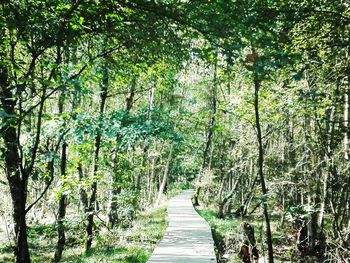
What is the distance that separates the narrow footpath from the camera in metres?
8.59

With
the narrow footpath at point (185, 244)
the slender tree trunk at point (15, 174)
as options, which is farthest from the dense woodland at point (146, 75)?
the narrow footpath at point (185, 244)

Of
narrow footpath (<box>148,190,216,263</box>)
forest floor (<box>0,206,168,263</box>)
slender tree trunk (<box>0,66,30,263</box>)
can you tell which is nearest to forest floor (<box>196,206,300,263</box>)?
narrow footpath (<box>148,190,216,263</box>)

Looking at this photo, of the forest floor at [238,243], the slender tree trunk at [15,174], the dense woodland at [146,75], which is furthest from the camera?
the forest floor at [238,243]

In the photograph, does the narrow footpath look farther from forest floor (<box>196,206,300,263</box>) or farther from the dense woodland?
the dense woodland

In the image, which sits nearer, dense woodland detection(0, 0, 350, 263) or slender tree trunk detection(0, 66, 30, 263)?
dense woodland detection(0, 0, 350, 263)

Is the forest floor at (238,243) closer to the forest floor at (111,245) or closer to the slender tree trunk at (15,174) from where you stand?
the forest floor at (111,245)

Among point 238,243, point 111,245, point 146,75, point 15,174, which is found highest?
point 146,75

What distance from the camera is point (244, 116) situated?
11352mm

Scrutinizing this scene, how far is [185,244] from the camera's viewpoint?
1026 centimetres

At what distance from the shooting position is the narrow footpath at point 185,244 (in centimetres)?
859

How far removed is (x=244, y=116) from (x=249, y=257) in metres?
4.25

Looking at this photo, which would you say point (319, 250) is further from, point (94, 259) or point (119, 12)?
point (119, 12)

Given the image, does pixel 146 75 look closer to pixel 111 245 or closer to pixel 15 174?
pixel 15 174

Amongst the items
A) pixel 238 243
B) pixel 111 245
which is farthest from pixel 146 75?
pixel 238 243
